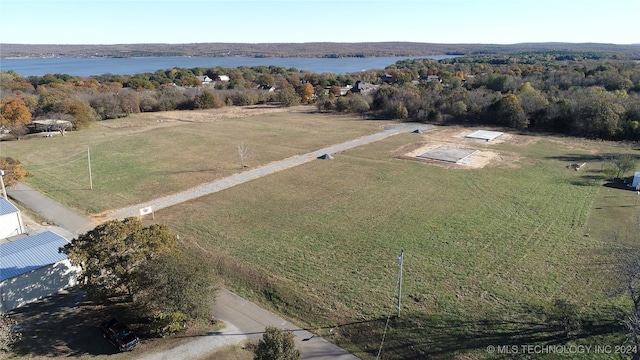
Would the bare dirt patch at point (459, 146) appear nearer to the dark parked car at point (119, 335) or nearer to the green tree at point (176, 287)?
the green tree at point (176, 287)

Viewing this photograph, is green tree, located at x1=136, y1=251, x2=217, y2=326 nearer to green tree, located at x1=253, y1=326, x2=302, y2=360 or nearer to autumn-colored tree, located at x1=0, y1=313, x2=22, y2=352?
green tree, located at x1=253, y1=326, x2=302, y2=360

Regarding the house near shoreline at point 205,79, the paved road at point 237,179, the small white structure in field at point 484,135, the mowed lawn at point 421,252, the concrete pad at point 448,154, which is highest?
the house near shoreline at point 205,79

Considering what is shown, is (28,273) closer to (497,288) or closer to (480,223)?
(497,288)

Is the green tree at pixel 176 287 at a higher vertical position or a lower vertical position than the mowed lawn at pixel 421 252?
higher

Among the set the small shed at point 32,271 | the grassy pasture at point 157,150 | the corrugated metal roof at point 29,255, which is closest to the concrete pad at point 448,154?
the grassy pasture at point 157,150

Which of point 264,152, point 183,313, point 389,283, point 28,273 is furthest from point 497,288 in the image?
point 264,152

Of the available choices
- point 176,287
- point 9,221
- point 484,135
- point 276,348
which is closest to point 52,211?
point 9,221
